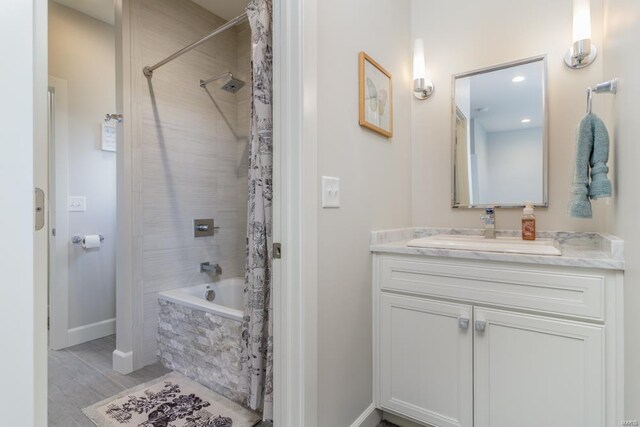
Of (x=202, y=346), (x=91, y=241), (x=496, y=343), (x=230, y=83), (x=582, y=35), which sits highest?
(x=230, y=83)

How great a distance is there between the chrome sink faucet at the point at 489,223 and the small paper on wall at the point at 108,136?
284cm

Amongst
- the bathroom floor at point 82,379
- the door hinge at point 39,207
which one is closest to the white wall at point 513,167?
the door hinge at point 39,207

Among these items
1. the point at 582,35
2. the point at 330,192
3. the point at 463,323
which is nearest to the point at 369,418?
the point at 463,323

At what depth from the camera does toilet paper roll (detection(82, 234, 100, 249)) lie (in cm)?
243

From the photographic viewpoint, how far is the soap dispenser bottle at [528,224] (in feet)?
5.19

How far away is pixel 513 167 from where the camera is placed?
1.70 meters

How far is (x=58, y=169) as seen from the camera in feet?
7.73

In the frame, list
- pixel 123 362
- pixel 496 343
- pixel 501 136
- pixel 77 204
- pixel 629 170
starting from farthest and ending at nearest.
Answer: pixel 77 204 → pixel 123 362 → pixel 501 136 → pixel 496 343 → pixel 629 170

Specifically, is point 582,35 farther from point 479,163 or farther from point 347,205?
point 347,205

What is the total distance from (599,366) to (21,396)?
1.53 meters

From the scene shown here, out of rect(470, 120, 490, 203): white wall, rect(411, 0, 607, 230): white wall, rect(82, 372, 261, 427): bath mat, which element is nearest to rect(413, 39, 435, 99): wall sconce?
rect(411, 0, 607, 230): white wall

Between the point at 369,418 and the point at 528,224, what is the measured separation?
121 centimetres

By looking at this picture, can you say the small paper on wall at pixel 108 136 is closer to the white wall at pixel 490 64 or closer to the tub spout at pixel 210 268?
the tub spout at pixel 210 268

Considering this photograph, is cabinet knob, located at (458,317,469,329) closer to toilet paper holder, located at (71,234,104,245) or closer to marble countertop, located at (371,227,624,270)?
marble countertop, located at (371,227,624,270)
